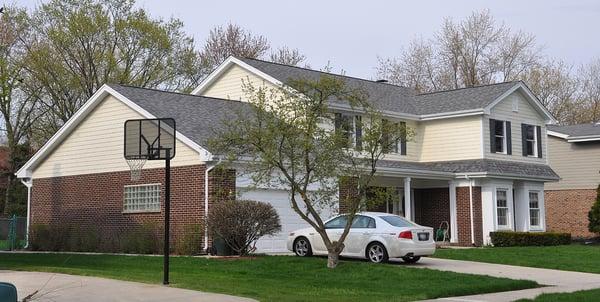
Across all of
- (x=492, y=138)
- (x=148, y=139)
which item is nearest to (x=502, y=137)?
(x=492, y=138)

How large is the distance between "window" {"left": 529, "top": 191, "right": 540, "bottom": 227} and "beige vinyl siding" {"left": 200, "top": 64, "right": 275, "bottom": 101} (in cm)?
1300

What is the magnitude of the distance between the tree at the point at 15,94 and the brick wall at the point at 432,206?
20.2 meters

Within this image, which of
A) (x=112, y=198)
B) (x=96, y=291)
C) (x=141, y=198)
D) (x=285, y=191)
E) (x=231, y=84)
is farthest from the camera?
(x=231, y=84)

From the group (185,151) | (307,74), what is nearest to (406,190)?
(307,74)

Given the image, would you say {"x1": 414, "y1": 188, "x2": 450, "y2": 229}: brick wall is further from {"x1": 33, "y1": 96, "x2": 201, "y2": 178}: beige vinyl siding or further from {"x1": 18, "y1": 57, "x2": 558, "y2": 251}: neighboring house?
{"x1": 33, "y1": 96, "x2": 201, "y2": 178}: beige vinyl siding

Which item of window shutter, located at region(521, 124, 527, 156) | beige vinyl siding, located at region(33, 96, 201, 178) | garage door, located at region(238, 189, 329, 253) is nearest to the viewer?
garage door, located at region(238, 189, 329, 253)

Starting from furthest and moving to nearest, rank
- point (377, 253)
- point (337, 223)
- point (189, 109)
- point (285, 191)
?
point (189, 109), point (285, 191), point (337, 223), point (377, 253)

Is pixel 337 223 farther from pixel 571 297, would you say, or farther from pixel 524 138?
pixel 524 138

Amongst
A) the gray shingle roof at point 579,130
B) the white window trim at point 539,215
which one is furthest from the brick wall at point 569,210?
the white window trim at point 539,215

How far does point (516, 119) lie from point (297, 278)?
2015 centimetres

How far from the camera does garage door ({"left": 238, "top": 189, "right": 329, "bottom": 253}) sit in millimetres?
24734

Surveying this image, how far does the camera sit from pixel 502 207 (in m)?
32.5

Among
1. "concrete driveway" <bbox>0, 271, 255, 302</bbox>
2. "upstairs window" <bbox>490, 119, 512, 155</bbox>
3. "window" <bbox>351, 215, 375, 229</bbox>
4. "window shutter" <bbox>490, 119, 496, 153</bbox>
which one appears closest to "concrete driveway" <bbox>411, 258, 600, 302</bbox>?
"window" <bbox>351, 215, 375, 229</bbox>

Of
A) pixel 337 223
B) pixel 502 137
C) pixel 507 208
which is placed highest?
pixel 502 137
